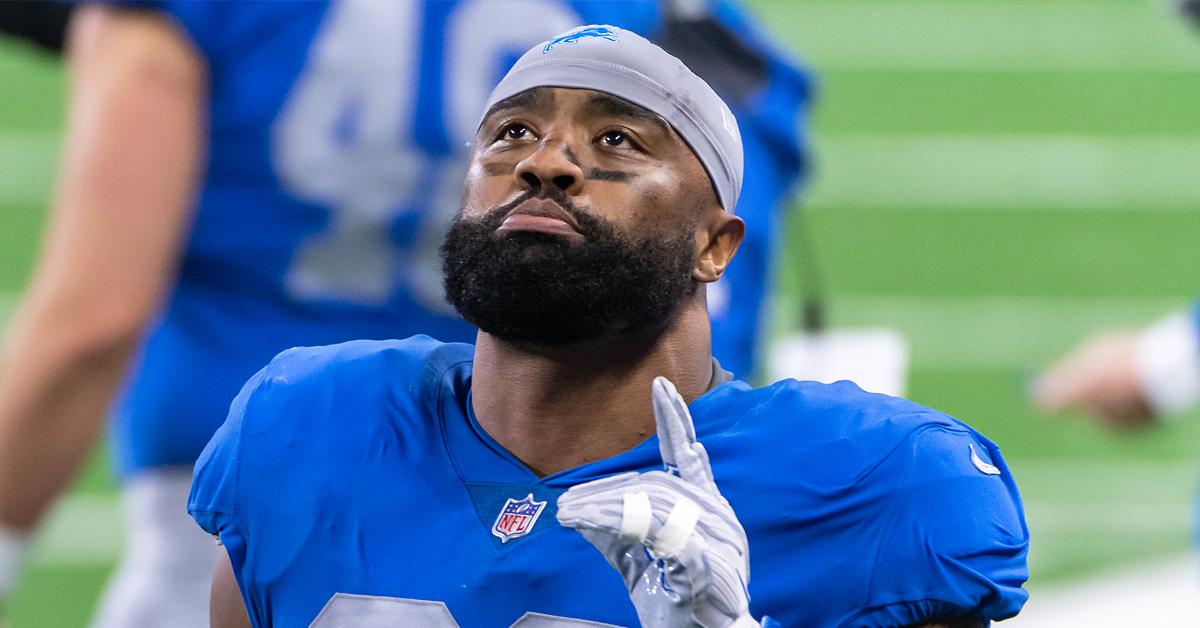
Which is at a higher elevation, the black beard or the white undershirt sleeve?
the black beard

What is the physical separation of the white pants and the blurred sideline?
2.29 m

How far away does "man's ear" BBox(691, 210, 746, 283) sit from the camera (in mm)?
2131

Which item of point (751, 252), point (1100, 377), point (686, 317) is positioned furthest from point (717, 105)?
point (1100, 377)

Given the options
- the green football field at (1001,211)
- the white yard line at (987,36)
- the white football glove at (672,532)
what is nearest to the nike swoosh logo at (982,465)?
the white football glove at (672,532)

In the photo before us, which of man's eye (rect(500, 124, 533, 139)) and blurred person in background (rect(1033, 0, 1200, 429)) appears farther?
blurred person in background (rect(1033, 0, 1200, 429))

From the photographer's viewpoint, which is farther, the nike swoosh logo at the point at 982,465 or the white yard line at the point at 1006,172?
the white yard line at the point at 1006,172

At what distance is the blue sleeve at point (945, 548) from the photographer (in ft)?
6.24

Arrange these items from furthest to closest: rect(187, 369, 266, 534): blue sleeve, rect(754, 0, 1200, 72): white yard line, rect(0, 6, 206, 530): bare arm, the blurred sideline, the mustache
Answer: rect(754, 0, 1200, 72): white yard line
the blurred sideline
rect(0, 6, 206, 530): bare arm
rect(187, 369, 266, 534): blue sleeve
the mustache

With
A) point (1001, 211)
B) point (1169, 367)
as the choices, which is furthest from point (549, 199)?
point (1001, 211)

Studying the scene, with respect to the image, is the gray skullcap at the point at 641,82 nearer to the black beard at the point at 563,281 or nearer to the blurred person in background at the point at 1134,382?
the black beard at the point at 563,281

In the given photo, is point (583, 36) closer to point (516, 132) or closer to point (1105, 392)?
point (516, 132)

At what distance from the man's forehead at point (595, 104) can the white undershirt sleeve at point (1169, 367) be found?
208 cm

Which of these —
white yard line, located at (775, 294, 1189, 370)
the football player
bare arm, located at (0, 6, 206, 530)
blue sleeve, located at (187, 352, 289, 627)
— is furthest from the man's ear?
white yard line, located at (775, 294, 1189, 370)

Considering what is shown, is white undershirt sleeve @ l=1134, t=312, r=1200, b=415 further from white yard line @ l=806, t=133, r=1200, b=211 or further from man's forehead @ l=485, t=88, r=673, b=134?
white yard line @ l=806, t=133, r=1200, b=211
